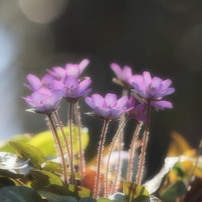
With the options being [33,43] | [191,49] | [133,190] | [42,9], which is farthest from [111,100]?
[42,9]

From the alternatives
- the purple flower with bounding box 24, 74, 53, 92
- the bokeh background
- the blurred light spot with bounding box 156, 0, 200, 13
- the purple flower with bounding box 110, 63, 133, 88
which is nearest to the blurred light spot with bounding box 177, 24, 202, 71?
the bokeh background

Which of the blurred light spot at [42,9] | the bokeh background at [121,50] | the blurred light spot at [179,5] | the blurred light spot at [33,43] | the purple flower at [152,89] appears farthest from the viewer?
the blurred light spot at [42,9]

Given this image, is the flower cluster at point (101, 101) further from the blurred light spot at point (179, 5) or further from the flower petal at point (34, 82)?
the blurred light spot at point (179, 5)

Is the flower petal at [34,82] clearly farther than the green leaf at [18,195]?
Yes

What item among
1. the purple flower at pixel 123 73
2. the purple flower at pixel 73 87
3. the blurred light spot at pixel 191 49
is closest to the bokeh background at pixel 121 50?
the blurred light spot at pixel 191 49

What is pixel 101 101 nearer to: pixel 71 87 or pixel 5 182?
pixel 71 87

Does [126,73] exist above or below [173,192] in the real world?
above

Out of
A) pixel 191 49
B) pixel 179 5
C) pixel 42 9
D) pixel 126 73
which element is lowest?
pixel 126 73
